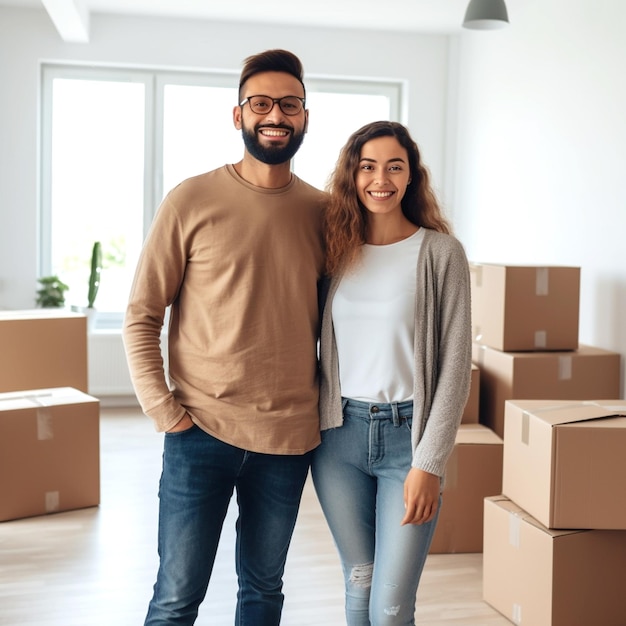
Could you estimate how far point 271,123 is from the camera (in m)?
1.61

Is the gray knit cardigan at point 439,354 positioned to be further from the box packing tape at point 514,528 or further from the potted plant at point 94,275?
the potted plant at point 94,275

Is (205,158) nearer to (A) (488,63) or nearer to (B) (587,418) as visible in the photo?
(A) (488,63)

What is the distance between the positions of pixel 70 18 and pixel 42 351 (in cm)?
213

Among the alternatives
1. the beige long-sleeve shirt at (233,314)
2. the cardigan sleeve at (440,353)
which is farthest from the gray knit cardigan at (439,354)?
the beige long-sleeve shirt at (233,314)

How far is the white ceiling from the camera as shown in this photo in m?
4.88

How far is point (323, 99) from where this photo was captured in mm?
5738

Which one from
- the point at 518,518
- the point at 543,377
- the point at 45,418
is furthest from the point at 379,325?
the point at 45,418

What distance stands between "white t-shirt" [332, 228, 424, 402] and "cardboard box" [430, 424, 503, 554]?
1521 mm

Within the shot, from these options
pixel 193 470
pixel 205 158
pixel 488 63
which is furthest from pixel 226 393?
pixel 205 158

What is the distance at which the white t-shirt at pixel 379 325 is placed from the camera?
5.22 feet

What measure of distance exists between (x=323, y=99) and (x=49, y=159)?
193cm

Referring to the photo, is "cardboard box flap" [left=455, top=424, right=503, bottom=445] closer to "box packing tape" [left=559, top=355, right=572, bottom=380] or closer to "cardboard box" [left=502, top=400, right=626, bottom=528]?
"box packing tape" [left=559, top=355, right=572, bottom=380]

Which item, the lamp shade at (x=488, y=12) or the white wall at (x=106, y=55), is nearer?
the lamp shade at (x=488, y=12)

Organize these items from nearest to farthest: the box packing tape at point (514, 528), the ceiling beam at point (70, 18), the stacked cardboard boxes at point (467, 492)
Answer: the box packing tape at point (514, 528) < the stacked cardboard boxes at point (467, 492) < the ceiling beam at point (70, 18)
